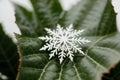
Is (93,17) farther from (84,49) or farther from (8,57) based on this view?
(8,57)

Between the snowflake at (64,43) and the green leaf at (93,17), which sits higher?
the green leaf at (93,17)

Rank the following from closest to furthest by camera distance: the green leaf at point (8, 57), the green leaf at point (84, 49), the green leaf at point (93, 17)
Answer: the green leaf at point (84, 49) < the green leaf at point (93, 17) < the green leaf at point (8, 57)

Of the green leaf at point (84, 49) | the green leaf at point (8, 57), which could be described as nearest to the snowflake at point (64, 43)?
the green leaf at point (84, 49)

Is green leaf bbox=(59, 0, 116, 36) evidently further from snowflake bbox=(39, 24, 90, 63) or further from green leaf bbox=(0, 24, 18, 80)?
green leaf bbox=(0, 24, 18, 80)

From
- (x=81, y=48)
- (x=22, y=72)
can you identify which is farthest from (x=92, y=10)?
(x=22, y=72)

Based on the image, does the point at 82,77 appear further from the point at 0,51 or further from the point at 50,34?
the point at 0,51

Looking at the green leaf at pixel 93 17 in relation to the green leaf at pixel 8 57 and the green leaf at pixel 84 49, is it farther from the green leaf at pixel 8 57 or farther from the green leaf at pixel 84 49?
the green leaf at pixel 8 57

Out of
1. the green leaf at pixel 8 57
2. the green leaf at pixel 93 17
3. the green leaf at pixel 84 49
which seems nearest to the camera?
the green leaf at pixel 84 49

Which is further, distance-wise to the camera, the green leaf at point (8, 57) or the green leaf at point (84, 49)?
the green leaf at point (8, 57)
